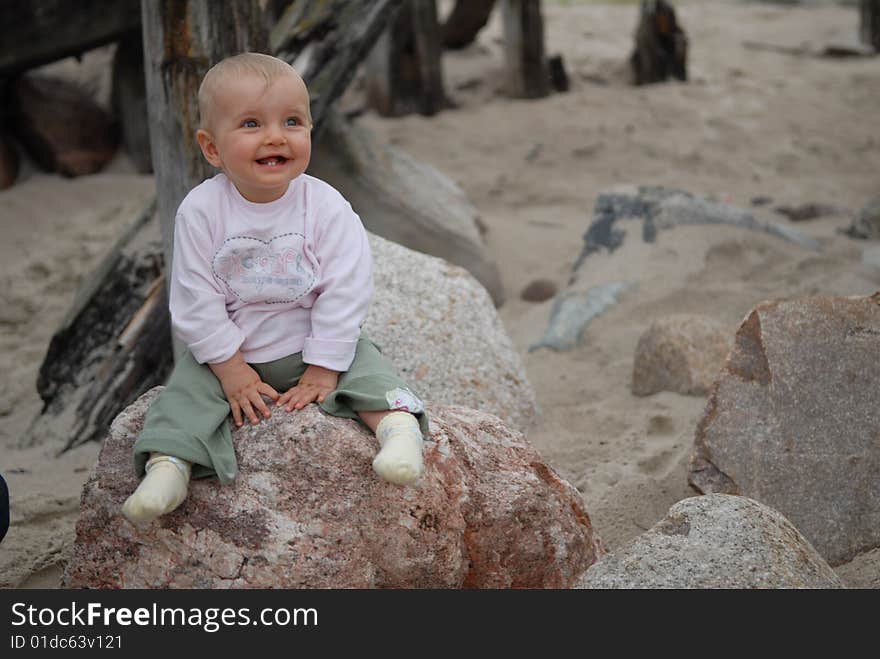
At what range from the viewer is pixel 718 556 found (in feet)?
7.91

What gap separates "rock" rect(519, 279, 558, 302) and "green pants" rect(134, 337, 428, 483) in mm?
2756

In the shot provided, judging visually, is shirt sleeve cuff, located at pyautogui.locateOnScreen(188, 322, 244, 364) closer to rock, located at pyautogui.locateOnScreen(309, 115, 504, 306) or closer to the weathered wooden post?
the weathered wooden post

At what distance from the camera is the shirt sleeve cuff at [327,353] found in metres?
2.56

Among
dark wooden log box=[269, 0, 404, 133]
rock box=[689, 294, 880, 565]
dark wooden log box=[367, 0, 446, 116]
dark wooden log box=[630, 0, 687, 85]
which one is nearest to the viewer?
rock box=[689, 294, 880, 565]

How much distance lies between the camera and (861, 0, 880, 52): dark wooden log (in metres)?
9.64

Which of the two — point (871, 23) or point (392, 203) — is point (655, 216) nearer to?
point (392, 203)

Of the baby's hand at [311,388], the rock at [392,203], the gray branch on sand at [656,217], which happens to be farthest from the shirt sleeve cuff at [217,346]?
the gray branch on sand at [656,217]

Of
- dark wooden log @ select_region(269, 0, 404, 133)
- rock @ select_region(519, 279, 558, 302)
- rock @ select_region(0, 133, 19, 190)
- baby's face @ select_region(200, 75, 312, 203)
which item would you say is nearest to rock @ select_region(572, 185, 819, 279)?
rock @ select_region(519, 279, 558, 302)

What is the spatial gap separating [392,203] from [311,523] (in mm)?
2993

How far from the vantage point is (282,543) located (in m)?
2.37

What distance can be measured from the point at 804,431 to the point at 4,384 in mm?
3365

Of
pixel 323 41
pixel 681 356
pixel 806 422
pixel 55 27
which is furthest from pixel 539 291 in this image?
pixel 55 27

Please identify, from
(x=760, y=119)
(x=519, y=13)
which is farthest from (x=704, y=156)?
(x=519, y=13)
